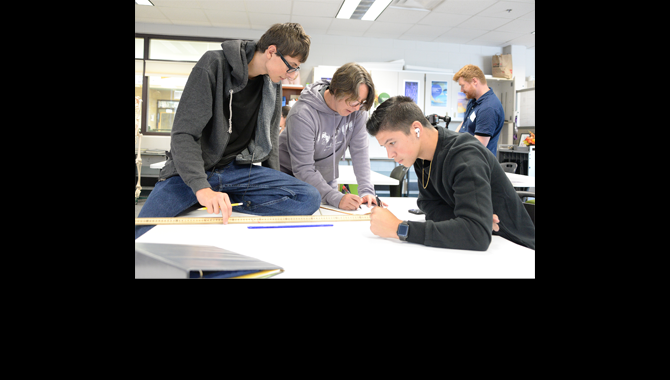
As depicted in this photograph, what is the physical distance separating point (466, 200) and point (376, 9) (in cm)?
478

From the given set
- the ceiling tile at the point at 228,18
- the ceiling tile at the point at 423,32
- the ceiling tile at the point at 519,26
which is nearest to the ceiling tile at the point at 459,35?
the ceiling tile at the point at 423,32

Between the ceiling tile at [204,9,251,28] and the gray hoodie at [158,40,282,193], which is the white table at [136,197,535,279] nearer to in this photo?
the gray hoodie at [158,40,282,193]

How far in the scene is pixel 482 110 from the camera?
299 centimetres

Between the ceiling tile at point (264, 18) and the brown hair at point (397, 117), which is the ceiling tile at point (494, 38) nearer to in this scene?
the ceiling tile at point (264, 18)

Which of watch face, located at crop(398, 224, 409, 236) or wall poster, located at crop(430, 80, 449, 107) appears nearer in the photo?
watch face, located at crop(398, 224, 409, 236)

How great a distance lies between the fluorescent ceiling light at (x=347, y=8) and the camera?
4871mm

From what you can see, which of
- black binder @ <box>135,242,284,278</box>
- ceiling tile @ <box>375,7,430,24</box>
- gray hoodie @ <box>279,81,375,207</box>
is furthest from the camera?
ceiling tile @ <box>375,7,430,24</box>

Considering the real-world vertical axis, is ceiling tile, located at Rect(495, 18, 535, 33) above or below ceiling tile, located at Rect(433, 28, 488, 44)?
below

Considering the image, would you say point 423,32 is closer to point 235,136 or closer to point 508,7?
point 508,7

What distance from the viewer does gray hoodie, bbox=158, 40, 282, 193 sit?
1.45 metres

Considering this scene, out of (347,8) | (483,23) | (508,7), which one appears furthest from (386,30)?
(508,7)

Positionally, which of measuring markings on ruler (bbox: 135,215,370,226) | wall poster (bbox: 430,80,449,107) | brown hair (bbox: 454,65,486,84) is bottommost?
measuring markings on ruler (bbox: 135,215,370,226)

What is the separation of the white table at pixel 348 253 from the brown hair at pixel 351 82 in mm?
794

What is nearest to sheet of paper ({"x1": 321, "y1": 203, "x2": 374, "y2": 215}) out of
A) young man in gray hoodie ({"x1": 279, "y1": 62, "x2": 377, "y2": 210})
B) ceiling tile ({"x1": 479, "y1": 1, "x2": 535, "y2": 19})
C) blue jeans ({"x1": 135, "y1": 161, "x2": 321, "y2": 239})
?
young man in gray hoodie ({"x1": 279, "y1": 62, "x2": 377, "y2": 210})
